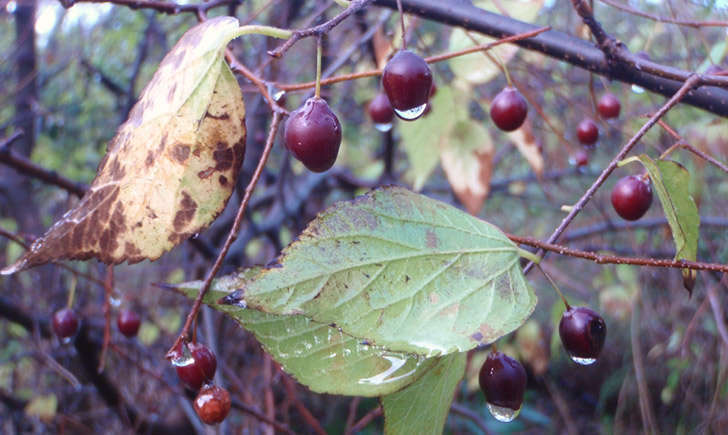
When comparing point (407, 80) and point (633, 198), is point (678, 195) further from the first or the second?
point (407, 80)

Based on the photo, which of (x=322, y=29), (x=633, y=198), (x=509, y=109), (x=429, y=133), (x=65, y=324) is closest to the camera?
(x=322, y=29)

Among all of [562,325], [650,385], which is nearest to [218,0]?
[562,325]

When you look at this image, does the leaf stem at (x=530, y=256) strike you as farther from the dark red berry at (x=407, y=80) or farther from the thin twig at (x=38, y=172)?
the thin twig at (x=38, y=172)

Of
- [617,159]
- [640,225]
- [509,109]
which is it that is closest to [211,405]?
[617,159]

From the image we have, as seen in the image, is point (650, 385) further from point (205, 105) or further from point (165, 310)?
point (205, 105)

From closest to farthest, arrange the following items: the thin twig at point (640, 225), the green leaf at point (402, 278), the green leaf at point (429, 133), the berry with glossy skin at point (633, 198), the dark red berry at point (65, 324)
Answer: the green leaf at point (402, 278)
the berry with glossy skin at point (633, 198)
the dark red berry at point (65, 324)
the green leaf at point (429, 133)
the thin twig at point (640, 225)

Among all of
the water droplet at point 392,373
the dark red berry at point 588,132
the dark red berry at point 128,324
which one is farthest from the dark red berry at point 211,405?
the dark red berry at point 588,132

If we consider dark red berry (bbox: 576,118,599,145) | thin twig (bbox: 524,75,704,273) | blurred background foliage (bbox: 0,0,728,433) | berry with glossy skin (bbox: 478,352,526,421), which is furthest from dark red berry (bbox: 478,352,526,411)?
dark red berry (bbox: 576,118,599,145)
